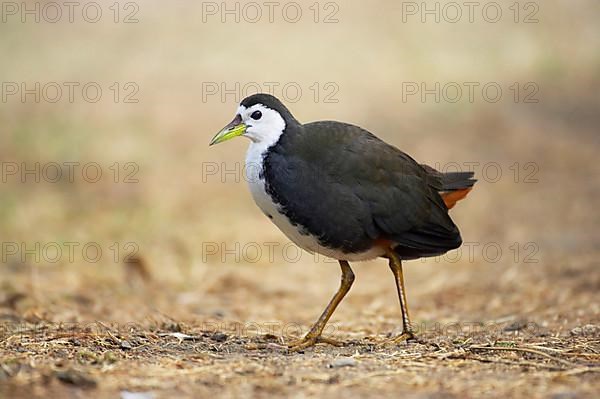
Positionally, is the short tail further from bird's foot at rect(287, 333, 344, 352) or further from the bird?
bird's foot at rect(287, 333, 344, 352)

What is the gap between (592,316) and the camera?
19.6 feet

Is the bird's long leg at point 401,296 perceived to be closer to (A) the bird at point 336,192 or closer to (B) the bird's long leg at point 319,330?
(A) the bird at point 336,192

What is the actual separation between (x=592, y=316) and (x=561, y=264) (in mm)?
1845

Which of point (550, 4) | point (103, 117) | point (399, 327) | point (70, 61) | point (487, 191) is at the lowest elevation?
point (399, 327)

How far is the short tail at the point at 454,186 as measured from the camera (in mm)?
5652

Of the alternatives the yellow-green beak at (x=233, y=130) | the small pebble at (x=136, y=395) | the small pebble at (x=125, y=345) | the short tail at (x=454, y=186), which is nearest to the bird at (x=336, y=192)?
the yellow-green beak at (x=233, y=130)

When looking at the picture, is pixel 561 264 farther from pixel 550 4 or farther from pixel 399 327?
pixel 550 4

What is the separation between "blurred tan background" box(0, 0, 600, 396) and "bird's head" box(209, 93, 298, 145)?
1519 mm

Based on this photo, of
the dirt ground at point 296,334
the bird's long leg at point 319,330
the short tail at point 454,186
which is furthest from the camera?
the short tail at point 454,186

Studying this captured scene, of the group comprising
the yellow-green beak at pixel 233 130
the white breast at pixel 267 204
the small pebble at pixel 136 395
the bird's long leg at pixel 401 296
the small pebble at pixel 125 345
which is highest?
the yellow-green beak at pixel 233 130

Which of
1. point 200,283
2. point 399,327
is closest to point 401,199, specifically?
point 399,327

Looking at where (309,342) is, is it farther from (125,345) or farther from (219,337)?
(125,345)

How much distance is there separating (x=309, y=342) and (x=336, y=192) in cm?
84

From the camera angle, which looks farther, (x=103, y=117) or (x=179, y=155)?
(x=103, y=117)
